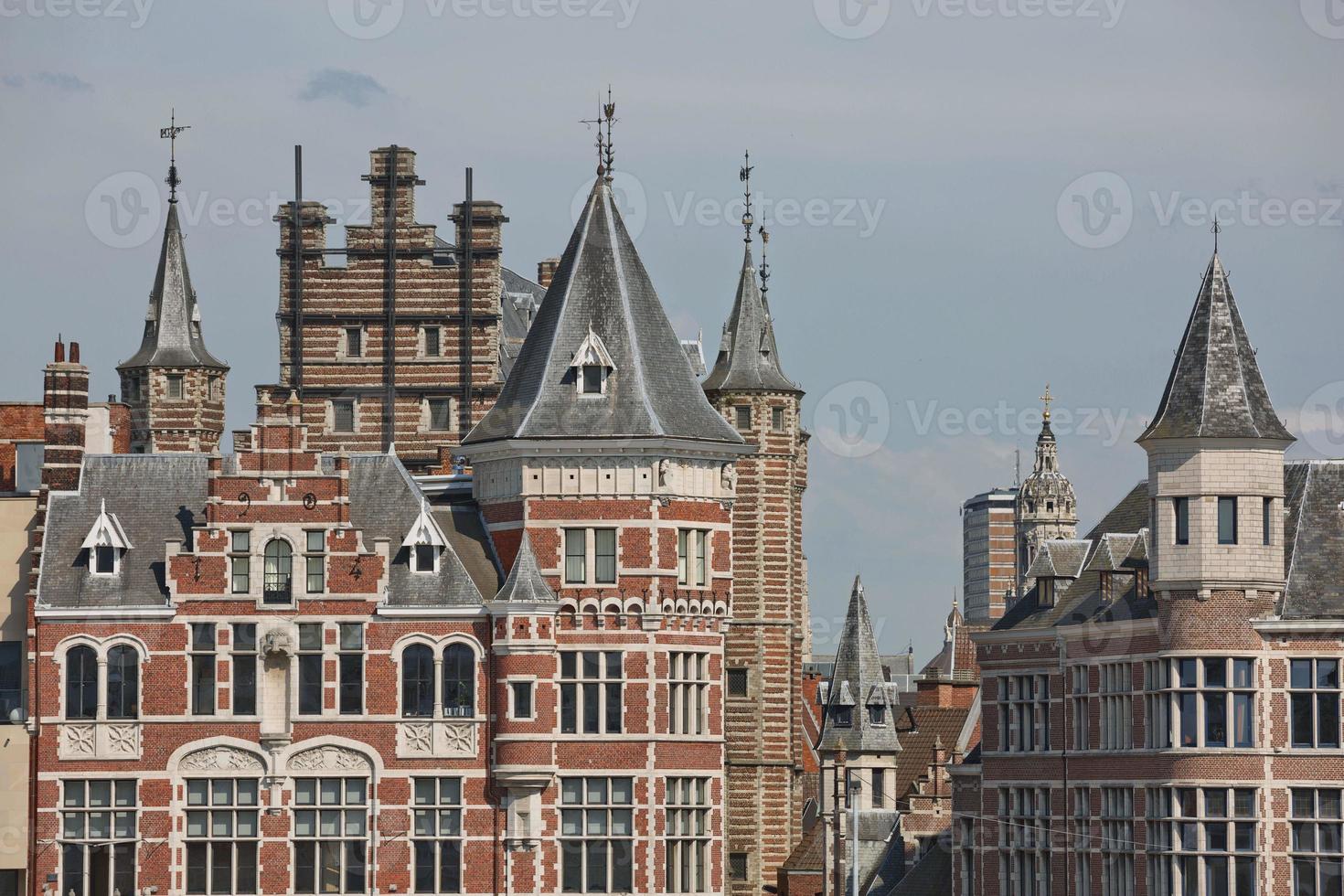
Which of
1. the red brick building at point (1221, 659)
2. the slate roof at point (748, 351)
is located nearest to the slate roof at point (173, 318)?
the slate roof at point (748, 351)

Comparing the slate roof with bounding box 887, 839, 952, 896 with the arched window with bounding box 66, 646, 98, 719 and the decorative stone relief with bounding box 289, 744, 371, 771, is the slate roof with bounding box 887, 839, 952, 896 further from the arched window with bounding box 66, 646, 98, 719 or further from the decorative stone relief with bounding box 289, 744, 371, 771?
the arched window with bounding box 66, 646, 98, 719

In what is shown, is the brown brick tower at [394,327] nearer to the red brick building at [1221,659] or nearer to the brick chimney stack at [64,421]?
the brick chimney stack at [64,421]

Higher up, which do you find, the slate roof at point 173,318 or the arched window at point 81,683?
the slate roof at point 173,318

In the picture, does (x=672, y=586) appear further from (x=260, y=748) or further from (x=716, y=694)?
(x=260, y=748)

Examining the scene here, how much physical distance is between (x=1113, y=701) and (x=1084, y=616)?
10.4ft

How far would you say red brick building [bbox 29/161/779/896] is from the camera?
78562 mm

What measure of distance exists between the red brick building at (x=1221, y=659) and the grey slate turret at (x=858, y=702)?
26328 millimetres

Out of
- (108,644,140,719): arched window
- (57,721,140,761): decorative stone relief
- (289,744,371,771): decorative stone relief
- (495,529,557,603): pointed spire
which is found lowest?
(289,744,371,771): decorative stone relief

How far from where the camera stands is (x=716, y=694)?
81.0 meters

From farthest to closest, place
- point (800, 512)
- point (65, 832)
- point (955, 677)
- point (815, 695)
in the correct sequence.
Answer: point (815, 695) < point (955, 677) < point (800, 512) < point (65, 832)

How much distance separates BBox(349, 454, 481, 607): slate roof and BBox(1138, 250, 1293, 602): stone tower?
16.9m

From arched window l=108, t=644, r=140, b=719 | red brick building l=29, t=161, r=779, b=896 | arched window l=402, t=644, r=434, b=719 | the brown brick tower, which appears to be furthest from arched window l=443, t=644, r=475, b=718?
the brown brick tower

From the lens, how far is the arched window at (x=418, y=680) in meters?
78.9

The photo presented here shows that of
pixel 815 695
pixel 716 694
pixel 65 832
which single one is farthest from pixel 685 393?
pixel 815 695
